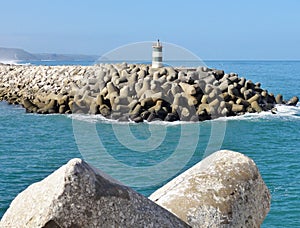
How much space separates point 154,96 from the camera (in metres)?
25.6

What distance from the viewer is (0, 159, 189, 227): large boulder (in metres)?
2.78

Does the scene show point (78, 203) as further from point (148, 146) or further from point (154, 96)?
point (154, 96)

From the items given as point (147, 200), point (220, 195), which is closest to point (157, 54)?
point (220, 195)

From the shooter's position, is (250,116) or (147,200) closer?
(147,200)

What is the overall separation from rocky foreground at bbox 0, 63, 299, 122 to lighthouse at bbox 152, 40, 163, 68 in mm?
504

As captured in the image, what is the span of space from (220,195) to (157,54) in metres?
26.1

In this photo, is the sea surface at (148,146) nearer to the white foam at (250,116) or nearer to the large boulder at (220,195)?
the white foam at (250,116)

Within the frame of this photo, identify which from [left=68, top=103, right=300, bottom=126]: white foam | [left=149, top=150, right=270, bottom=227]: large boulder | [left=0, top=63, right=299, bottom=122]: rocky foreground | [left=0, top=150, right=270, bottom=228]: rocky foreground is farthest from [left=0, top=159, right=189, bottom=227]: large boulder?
[left=0, top=63, right=299, bottom=122]: rocky foreground

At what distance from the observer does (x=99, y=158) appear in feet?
55.1

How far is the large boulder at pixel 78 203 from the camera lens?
278 centimetres

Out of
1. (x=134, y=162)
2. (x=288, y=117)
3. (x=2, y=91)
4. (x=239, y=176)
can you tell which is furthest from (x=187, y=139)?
(x=2, y=91)

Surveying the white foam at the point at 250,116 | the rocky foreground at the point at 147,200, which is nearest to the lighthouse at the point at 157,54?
the white foam at the point at 250,116

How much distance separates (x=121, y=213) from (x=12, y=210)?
66 cm

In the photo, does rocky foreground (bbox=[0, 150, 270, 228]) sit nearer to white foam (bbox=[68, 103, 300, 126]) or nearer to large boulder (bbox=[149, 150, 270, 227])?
large boulder (bbox=[149, 150, 270, 227])
